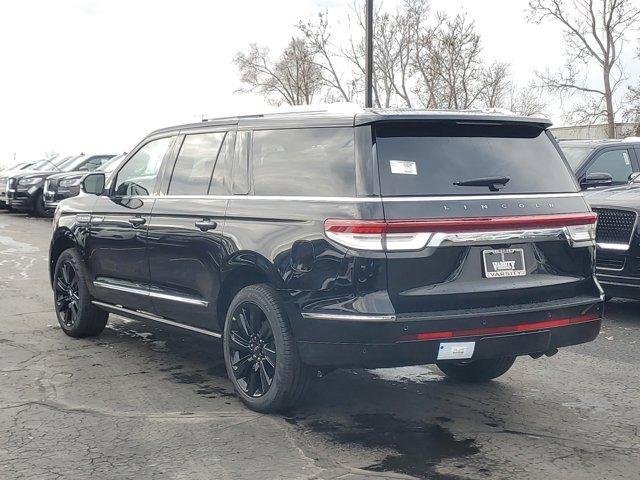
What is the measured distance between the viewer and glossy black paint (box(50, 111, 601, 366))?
4555 millimetres

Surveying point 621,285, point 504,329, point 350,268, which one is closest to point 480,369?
point 504,329

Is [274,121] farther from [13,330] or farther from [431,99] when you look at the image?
[431,99]

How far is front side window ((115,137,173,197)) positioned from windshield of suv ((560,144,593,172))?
5521 millimetres

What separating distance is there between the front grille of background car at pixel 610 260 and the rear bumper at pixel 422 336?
3.67 metres

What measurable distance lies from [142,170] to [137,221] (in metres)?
0.58

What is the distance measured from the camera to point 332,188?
486 centimetres

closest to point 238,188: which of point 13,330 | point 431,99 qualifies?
point 13,330

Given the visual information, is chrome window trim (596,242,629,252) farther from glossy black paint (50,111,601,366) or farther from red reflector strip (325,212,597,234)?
→ red reflector strip (325,212,597,234)

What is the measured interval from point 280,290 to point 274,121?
117 centimetres

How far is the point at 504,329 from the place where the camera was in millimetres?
4770

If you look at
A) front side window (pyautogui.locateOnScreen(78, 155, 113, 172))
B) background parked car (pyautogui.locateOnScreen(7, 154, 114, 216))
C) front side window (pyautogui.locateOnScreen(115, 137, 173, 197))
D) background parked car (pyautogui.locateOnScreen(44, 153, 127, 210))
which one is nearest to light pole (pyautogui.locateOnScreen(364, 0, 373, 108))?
background parked car (pyautogui.locateOnScreen(44, 153, 127, 210))

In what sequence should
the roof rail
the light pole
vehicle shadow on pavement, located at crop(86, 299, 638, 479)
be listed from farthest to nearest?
the light pole < the roof rail < vehicle shadow on pavement, located at crop(86, 299, 638, 479)

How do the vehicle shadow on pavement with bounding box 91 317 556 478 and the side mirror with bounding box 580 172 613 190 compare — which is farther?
the side mirror with bounding box 580 172 613 190

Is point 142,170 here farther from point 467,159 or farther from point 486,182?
point 486,182
